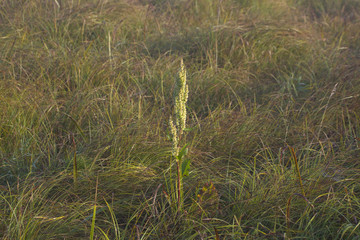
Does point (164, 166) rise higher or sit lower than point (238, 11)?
lower

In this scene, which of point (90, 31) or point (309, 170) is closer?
point (309, 170)

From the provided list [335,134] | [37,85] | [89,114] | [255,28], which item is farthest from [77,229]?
[255,28]

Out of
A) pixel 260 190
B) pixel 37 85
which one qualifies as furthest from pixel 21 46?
pixel 260 190

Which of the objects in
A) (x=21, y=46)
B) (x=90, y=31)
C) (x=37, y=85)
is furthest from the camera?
(x=90, y=31)

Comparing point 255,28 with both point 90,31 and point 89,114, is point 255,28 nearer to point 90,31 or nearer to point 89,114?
point 90,31

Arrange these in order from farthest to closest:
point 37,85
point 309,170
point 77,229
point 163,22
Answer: point 163,22 → point 37,85 → point 309,170 → point 77,229

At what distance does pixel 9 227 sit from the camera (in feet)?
5.32

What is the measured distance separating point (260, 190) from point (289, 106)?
1286 millimetres

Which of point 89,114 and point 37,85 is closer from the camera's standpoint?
point 89,114

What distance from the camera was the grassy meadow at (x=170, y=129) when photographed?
6.16ft

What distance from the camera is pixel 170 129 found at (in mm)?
1768

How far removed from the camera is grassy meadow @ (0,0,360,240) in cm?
188

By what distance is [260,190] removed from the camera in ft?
6.52

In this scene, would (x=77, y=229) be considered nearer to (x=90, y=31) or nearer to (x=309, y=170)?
(x=309, y=170)
